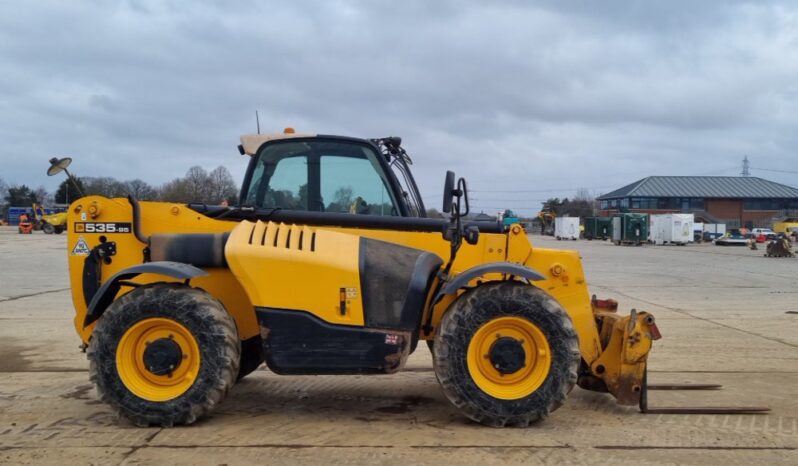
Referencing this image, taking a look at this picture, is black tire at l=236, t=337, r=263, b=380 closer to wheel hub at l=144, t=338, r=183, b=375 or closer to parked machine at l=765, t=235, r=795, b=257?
wheel hub at l=144, t=338, r=183, b=375

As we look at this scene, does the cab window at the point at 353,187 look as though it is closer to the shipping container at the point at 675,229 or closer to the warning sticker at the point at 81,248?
the warning sticker at the point at 81,248

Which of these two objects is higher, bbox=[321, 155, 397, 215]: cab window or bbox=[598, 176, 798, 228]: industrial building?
bbox=[598, 176, 798, 228]: industrial building

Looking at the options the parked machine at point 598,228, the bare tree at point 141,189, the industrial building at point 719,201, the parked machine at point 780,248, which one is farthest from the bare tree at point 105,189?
the industrial building at point 719,201

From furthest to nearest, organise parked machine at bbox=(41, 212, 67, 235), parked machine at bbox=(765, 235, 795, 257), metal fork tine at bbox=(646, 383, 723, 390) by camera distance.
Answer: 1. parked machine at bbox=(41, 212, 67, 235)
2. parked machine at bbox=(765, 235, 795, 257)
3. metal fork tine at bbox=(646, 383, 723, 390)

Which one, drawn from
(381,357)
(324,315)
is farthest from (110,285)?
(381,357)

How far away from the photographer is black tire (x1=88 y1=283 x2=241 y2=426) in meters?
4.76

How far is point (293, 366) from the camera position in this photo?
4.85 m

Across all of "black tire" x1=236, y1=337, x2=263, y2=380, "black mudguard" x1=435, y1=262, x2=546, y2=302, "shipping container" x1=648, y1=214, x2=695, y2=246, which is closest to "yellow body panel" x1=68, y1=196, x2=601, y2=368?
"black tire" x1=236, y1=337, x2=263, y2=380

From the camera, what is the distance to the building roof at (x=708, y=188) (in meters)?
91.1

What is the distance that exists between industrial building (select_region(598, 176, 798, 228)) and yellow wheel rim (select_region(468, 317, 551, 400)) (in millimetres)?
89293

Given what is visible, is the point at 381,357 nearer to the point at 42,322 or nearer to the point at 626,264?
the point at 42,322

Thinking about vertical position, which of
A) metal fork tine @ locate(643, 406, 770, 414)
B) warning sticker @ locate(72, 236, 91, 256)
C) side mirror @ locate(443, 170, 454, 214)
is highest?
side mirror @ locate(443, 170, 454, 214)

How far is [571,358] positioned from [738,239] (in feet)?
172

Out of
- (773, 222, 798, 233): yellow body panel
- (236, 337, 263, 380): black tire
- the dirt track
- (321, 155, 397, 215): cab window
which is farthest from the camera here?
(773, 222, 798, 233): yellow body panel
